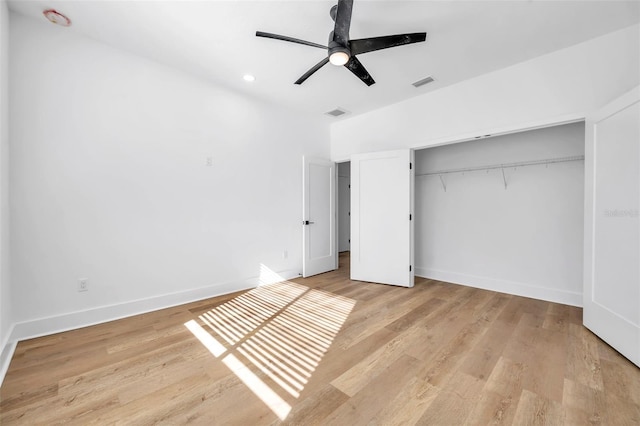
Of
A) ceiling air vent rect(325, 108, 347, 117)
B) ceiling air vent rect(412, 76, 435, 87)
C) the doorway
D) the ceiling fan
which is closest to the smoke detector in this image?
the ceiling fan

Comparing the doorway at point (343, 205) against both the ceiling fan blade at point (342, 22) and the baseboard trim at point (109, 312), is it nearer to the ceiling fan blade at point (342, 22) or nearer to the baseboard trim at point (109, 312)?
the baseboard trim at point (109, 312)

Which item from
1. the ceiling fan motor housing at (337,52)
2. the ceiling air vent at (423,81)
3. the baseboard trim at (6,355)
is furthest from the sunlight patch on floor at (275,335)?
the ceiling air vent at (423,81)

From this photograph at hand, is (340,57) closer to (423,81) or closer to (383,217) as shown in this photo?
(423,81)

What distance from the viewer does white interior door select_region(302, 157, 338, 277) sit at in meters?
4.47

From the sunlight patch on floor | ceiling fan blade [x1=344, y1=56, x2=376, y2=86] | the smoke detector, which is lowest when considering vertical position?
the sunlight patch on floor

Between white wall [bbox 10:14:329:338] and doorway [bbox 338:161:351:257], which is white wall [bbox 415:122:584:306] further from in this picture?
doorway [bbox 338:161:351:257]

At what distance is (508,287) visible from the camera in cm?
356

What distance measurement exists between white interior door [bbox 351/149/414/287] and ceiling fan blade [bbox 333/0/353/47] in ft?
7.45

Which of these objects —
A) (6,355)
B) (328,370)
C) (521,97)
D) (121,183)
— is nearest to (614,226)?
(521,97)

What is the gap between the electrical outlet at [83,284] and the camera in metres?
2.54

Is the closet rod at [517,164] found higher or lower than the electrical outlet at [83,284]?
higher

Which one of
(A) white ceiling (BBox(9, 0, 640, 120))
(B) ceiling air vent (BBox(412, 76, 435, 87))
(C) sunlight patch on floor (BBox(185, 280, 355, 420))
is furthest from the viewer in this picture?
(B) ceiling air vent (BBox(412, 76, 435, 87))

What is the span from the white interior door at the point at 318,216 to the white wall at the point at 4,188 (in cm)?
328

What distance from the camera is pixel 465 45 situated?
8.80ft
